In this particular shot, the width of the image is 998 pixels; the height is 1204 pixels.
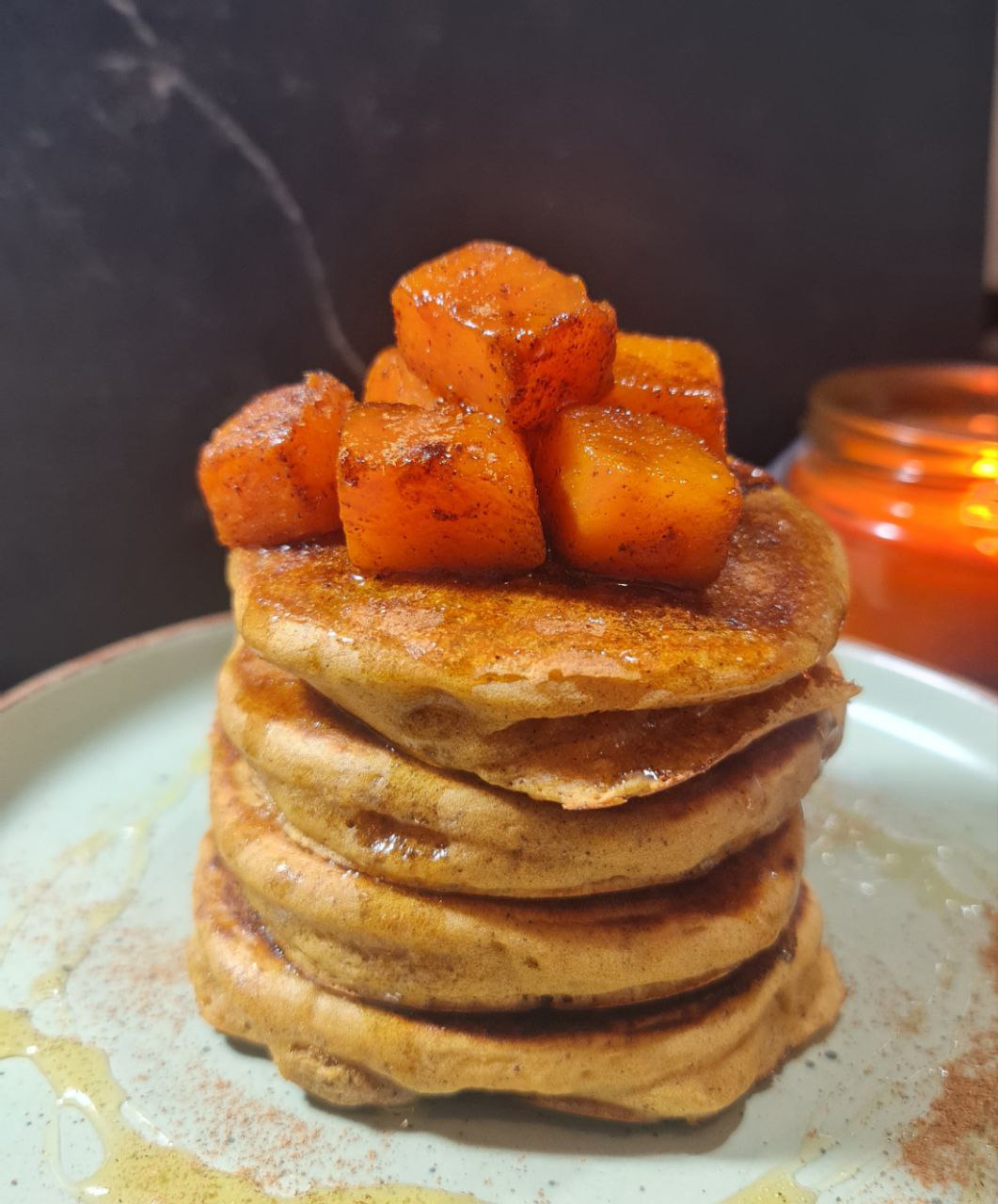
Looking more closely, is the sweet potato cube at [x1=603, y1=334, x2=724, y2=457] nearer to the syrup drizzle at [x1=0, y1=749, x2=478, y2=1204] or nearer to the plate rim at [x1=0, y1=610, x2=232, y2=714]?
the syrup drizzle at [x1=0, y1=749, x2=478, y2=1204]

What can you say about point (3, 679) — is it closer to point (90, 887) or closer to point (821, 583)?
point (90, 887)

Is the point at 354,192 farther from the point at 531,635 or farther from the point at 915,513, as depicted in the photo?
the point at 531,635

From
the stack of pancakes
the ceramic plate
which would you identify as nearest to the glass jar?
the ceramic plate

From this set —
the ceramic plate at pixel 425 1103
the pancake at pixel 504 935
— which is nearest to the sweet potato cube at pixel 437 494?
the pancake at pixel 504 935

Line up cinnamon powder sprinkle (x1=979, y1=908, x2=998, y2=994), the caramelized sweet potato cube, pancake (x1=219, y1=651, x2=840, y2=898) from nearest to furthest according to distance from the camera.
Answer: pancake (x1=219, y1=651, x2=840, y2=898)
the caramelized sweet potato cube
cinnamon powder sprinkle (x1=979, y1=908, x2=998, y2=994)

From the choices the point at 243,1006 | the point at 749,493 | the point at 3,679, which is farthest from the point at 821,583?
the point at 3,679

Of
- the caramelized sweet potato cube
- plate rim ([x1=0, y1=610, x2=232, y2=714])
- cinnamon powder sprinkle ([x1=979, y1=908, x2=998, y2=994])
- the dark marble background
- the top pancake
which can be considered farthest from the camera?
the dark marble background
